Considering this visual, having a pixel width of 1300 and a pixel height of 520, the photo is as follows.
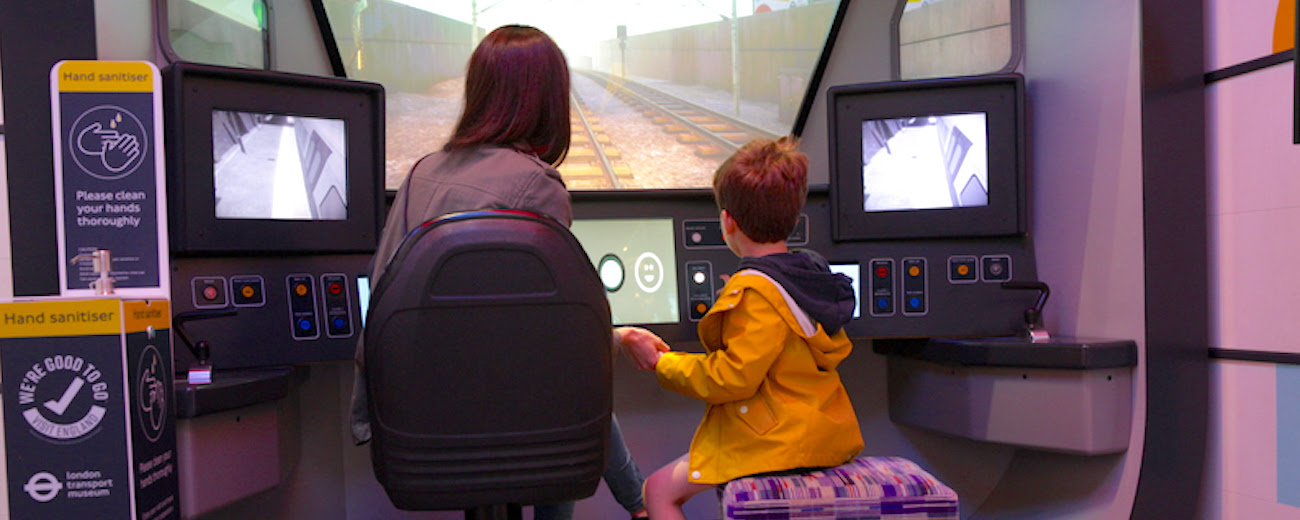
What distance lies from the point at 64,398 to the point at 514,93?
0.87 metres

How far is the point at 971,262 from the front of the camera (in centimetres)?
226

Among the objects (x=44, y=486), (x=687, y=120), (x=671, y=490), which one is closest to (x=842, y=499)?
(x=671, y=490)

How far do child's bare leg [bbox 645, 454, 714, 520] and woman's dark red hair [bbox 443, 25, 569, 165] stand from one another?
637 millimetres

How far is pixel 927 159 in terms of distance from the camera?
7.57ft

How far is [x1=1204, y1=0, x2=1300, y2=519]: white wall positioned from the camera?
1.72 m

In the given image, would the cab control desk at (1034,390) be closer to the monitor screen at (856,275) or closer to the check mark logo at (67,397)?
the monitor screen at (856,275)

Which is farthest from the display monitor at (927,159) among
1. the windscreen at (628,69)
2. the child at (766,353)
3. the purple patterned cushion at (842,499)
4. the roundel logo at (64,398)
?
the roundel logo at (64,398)

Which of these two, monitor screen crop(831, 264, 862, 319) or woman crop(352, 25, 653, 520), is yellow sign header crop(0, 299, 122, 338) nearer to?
woman crop(352, 25, 653, 520)

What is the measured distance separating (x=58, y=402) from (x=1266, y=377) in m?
2.16

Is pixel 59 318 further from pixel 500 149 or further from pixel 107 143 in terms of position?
pixel 500 149

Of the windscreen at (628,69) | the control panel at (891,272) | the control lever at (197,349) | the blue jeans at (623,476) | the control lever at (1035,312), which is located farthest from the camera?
the windscreen at (628,69)

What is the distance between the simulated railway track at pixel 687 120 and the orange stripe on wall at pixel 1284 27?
1411 mm

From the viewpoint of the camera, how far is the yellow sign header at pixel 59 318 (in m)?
1.44

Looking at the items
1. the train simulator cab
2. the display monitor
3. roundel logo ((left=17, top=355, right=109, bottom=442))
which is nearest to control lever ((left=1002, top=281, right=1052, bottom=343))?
the train simulator cab
